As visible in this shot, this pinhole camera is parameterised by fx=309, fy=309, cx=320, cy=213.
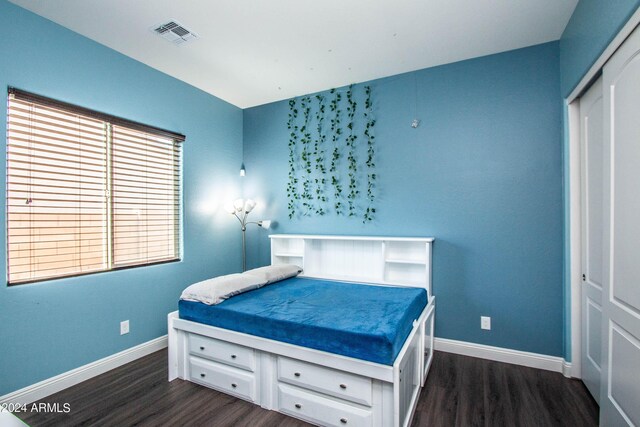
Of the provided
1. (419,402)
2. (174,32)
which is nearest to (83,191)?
(174,32)

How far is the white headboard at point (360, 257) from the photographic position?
3.04 meters

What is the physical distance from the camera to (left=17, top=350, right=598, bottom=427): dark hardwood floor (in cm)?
196

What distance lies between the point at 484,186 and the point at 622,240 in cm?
134

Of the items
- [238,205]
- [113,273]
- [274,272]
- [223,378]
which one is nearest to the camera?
[223,378]

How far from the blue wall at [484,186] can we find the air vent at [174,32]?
72.0 inches

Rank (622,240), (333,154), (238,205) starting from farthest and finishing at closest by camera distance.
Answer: (238,205) < (333,154) < (622,240)

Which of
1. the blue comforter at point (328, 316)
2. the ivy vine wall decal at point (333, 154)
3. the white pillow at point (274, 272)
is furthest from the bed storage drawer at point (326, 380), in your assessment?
the ivy vine wall decal at point (333, 154)

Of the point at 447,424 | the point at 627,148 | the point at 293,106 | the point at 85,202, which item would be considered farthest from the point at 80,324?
the point at 627,148

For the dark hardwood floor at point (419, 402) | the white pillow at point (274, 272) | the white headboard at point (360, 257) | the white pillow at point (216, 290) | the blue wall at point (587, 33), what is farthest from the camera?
the white headboard at point (360, 257)

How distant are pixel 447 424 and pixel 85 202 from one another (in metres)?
3.13

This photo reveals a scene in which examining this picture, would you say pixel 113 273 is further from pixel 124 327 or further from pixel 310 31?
pixel 310 31

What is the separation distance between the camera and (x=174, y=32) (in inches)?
97.0

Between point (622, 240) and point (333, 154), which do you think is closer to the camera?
point (622, 240)

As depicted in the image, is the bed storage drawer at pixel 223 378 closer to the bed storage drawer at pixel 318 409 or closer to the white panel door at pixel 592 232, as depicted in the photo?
the bed storage drawer at pixel 318 409
